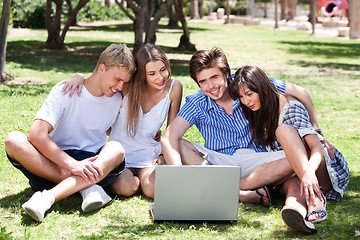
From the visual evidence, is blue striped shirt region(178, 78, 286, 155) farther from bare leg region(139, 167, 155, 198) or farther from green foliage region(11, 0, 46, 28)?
green foliage region(11, 0, 46, 28)

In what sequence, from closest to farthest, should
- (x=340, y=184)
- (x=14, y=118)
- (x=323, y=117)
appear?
(x=340, y=184) < (x=14, y=118) < (x=323, y=117)

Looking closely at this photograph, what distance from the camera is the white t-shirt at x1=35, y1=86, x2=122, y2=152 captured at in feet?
13.9

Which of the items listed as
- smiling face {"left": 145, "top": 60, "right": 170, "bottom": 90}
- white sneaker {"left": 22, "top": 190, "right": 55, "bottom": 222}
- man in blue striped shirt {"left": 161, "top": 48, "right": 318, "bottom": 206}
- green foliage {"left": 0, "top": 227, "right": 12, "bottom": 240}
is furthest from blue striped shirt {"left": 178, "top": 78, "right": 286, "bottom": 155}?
green foliage {"left": 0, "top": 227, "right": 12, "bottom": 240}

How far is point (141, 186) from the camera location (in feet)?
14.4

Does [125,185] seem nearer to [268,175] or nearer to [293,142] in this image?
[268,175]

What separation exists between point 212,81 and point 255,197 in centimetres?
91

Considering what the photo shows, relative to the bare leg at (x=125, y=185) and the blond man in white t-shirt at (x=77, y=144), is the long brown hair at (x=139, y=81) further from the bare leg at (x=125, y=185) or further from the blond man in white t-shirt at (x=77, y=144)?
the bare leg at (x=125, y=185)

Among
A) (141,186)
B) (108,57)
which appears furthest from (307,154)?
(108,57)

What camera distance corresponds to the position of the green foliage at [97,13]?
30314 millimetres

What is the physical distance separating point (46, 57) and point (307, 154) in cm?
1074

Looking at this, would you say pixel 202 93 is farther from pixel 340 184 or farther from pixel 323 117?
pixel 323 117

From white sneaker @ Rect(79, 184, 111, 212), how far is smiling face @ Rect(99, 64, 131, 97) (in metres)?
0.73

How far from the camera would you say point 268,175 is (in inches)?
164

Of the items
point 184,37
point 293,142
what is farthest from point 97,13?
point 293,142
